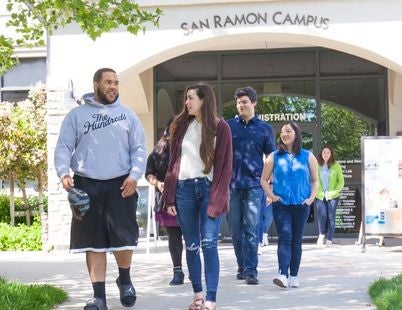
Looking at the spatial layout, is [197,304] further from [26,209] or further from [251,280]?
[26,209]

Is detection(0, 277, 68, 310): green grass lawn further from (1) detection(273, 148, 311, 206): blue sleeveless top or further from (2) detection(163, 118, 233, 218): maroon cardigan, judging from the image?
(1) detection(273, 148, 311, 206): blue sleeveless top

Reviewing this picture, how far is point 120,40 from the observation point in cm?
1195

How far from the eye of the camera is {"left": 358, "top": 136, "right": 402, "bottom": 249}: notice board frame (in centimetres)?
1100

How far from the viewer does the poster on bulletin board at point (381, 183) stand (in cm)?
1100

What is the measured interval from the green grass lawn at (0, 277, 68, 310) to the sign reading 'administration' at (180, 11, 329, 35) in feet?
20.2

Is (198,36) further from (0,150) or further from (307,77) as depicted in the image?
(0,150)

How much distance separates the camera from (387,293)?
6.09m

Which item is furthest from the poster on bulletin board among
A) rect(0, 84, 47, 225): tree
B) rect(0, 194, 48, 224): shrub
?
rect(0, 194, 48, 224): shrub

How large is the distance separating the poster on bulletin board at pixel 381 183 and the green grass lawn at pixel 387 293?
3993mm

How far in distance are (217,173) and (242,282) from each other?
2.08m

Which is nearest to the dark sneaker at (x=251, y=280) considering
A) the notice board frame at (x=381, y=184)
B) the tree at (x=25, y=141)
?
the notice board frame at (x=381, y=184)

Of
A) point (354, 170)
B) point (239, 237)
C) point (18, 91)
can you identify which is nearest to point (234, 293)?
point (239, 237)

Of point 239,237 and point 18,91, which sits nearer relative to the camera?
point 239,237

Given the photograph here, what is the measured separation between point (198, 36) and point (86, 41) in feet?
5.90
